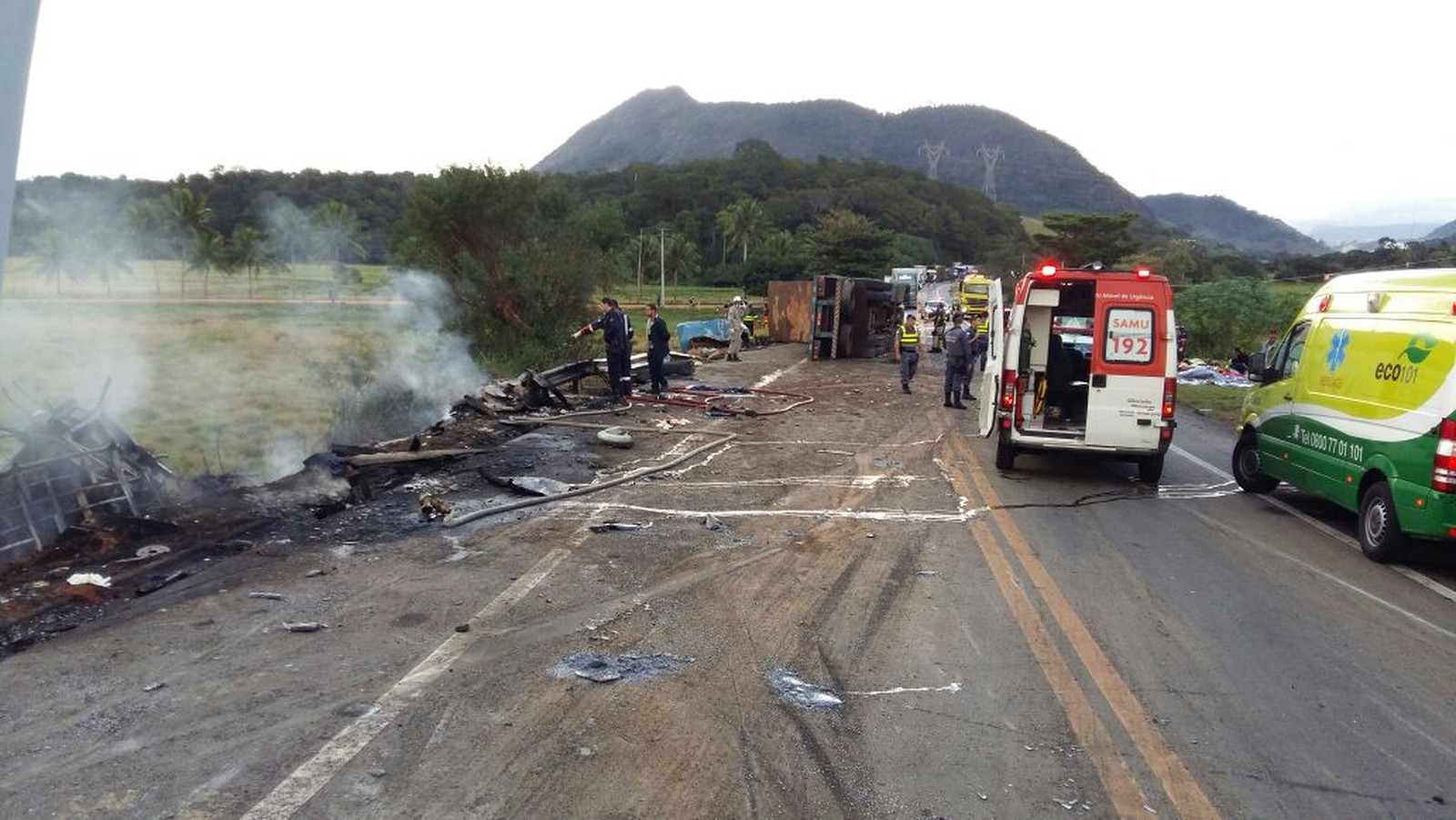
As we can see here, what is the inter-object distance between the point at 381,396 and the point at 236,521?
573 cm

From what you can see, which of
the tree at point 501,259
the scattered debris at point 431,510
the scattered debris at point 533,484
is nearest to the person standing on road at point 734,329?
the tree at point 501,259

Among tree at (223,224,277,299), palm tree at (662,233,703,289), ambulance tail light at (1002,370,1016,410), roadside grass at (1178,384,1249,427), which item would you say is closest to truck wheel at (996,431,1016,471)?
ambulance tail light at (1002,370,1016,410)

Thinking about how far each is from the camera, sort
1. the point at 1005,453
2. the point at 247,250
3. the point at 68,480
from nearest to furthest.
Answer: the point at 68,480
the point at 1005,453
the point at 247,250

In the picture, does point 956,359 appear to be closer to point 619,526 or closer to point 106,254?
point 619,526

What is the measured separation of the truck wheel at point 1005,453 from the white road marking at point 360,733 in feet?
20.9

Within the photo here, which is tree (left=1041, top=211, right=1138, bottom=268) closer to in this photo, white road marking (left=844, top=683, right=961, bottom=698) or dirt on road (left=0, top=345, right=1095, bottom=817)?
dirt on road (left=0, top=345, right=1095, bottom=817)

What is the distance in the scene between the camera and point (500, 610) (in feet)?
17.6

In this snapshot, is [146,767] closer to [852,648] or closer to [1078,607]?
[852,648]

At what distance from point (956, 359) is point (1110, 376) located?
6.34 meters

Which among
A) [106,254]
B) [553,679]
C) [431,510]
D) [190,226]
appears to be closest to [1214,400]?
[431,510]

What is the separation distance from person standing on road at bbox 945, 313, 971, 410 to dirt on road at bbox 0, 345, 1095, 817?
801cm

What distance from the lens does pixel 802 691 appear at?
14.4 ft

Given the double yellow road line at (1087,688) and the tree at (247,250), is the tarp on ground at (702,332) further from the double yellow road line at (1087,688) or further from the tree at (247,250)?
the double yellow road line at (1087,688)

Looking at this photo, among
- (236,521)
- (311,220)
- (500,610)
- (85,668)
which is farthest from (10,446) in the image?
(311,220)
